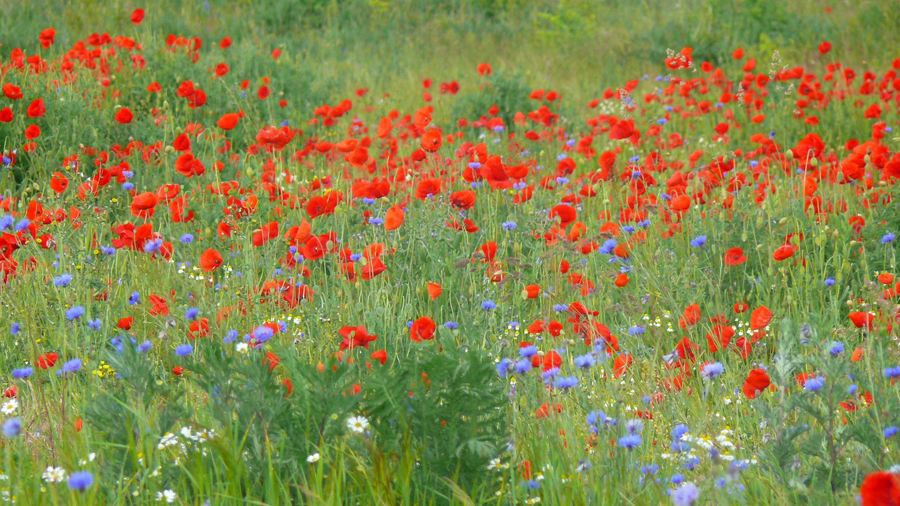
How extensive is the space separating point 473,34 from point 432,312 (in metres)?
8.90

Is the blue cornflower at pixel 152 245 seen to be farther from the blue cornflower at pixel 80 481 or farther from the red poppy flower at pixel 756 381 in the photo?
the red poppy flower at pixel 756 381

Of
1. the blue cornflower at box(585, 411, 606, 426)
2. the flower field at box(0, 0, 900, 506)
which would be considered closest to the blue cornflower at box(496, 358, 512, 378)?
the flower field at box(0, 0, 900, 506)

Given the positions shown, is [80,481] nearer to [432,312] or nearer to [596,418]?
[596,418]

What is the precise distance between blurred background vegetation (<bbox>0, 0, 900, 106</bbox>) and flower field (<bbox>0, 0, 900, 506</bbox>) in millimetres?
2183

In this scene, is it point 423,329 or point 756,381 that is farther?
point 423,329

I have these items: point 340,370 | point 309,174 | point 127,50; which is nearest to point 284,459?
point 340,370

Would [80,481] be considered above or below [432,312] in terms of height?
above

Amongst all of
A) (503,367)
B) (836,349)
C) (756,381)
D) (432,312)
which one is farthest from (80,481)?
(432,312)

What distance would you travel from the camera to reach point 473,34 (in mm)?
11266

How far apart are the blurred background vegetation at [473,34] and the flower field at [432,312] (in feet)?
7.16

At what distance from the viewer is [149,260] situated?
121 inches

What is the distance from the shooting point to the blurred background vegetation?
845cm

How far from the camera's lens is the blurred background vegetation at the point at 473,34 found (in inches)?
333

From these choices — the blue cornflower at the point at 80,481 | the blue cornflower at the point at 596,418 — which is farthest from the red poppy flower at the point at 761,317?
the blue cornflower at the point at 80,481
